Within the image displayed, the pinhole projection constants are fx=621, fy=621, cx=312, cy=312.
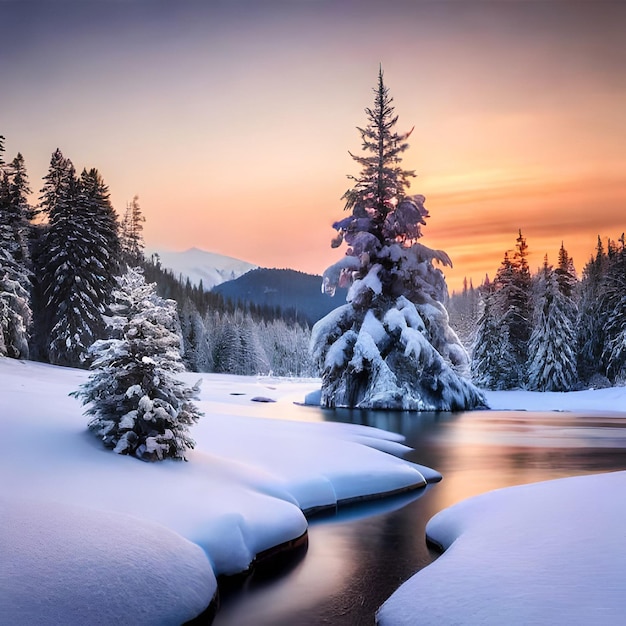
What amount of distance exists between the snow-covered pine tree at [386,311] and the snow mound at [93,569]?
2482 cm

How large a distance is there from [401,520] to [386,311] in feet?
77.7

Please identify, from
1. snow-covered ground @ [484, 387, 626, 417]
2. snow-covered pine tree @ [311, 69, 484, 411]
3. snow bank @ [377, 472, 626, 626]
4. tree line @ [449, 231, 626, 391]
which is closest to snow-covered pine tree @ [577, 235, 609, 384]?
tree line @ [449, 231, 626, 391]

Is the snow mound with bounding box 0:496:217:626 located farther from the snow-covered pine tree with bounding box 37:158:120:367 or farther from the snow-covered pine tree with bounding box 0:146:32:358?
the snow-covered pine tree with bounding box 37:158:120:367

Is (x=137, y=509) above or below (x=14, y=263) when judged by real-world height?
below

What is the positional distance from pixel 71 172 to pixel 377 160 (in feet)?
72.3

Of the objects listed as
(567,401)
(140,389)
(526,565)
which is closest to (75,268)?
(140,389)

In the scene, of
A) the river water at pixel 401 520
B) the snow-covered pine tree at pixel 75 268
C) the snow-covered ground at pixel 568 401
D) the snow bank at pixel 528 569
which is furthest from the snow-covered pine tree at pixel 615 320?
the snow bank at pixel 528 569

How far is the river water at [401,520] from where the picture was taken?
23.7 feet

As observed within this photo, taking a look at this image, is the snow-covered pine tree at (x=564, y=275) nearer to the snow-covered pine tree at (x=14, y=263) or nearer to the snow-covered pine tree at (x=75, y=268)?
the snow-covered pine tree at (x=75, y=268)

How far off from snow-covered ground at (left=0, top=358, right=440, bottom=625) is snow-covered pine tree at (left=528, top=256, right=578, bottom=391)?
124ft

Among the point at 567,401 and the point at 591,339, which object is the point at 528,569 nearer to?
the point at 567,401

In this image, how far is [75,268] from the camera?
3950 cm

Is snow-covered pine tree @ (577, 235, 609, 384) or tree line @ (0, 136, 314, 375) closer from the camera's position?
tree line @ (0, 136, 314, 375)

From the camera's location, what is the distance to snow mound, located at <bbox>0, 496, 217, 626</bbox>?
5.30m
